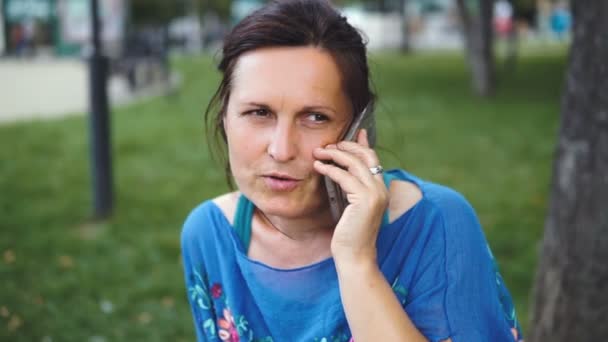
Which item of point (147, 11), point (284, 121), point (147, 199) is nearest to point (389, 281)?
point (284, 121)

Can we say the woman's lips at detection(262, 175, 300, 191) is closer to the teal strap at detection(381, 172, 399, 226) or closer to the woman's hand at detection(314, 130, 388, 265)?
the woman's hand at detection(314, 130, 388, 265)

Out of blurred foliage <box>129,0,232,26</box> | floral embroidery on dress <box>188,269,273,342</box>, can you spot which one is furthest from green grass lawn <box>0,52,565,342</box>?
blurred foliage <box>129,0,232,26</box>

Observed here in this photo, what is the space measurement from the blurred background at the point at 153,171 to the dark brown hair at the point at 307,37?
195 mm

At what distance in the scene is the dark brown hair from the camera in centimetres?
171

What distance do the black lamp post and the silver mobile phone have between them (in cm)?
424

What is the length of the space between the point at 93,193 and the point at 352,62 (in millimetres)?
4464

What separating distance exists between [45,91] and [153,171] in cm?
970

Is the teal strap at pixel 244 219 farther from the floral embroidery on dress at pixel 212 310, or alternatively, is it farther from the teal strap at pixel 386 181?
the teal strap at pixel 386 181

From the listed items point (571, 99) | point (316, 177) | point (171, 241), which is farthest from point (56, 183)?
point (316, 177)

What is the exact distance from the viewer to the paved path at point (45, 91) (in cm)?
1223

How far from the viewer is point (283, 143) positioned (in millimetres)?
1720

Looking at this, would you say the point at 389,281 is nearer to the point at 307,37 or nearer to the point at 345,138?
the point at 345,138

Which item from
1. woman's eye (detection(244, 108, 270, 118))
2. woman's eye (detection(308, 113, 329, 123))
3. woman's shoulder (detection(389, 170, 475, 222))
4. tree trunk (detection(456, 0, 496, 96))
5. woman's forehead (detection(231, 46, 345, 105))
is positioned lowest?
tree trunk (detection(456, 0, 496, 96))

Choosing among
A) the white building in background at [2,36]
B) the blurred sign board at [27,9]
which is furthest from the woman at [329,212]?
the blurred sign board at [27,9]
